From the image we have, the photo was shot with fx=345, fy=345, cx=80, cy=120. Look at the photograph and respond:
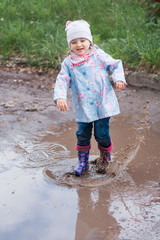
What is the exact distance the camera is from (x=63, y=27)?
715 cm

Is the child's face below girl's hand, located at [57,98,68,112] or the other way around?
the other way around

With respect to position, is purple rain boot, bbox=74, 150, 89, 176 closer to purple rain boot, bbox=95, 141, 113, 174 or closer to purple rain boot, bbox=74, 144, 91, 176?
Result: purple rain boot, bbox=74, 144, 91, 176

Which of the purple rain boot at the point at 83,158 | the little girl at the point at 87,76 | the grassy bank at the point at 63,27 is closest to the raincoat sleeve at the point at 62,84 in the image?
the little girl at the point at 87,76

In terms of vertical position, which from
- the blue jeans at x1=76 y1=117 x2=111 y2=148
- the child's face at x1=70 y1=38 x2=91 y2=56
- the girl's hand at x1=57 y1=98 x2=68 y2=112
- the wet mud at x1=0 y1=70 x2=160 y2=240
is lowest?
the wet mud at x1=0 y1=70 x2=160 y2=240

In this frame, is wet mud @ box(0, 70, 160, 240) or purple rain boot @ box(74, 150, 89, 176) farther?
purple rain boot @ box(74, 150, 89, 176)

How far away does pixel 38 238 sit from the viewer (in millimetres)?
2234

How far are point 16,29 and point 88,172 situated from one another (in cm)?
456

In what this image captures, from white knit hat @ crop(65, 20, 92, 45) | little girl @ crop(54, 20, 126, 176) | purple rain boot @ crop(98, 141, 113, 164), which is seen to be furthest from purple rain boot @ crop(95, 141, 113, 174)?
white knit hat @ crop(65, 20, 92, 45)

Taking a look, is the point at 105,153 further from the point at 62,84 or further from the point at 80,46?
the point at 80,46

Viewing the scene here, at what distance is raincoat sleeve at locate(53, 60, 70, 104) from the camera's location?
9.28 feet

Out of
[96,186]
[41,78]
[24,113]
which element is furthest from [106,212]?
[41,78]

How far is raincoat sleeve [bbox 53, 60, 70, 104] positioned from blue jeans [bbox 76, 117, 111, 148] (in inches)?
14.6

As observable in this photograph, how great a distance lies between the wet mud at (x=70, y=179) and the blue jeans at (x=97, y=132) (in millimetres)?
273

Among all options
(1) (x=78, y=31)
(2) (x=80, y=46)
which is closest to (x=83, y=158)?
(2) (x=80, y=46)
